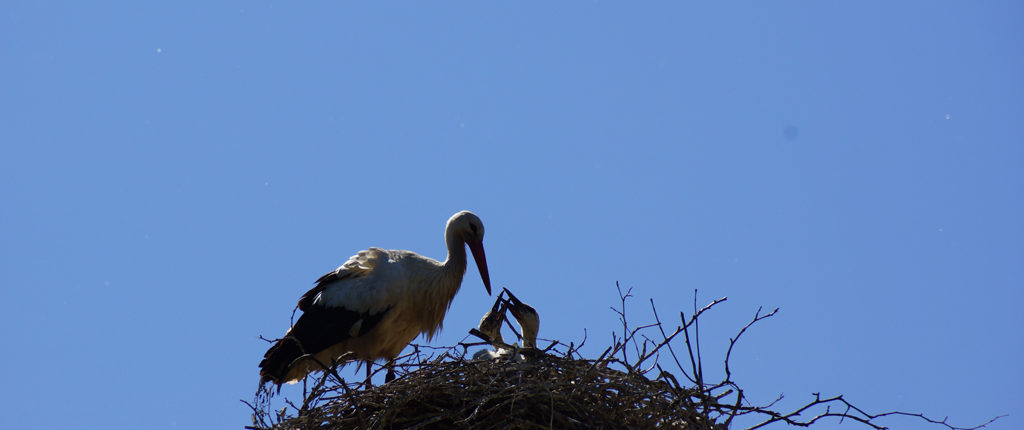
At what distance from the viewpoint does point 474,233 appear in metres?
6.20

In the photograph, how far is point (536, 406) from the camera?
4012mm

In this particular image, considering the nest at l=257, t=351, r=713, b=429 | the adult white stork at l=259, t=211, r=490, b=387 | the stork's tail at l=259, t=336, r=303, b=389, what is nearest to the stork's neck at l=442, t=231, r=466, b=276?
the adult white stork at l=259, t=211, r=490, b=387

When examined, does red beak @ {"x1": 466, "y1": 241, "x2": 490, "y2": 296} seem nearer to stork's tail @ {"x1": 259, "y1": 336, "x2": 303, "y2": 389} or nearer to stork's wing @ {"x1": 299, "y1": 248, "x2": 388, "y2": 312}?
stork's wing @ {"x1": 299, "y1": 248, "x2": 388, "y2": 312}

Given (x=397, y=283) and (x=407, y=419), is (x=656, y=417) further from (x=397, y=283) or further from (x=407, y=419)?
(x=397, y=283)

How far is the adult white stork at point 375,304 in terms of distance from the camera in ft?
19.5

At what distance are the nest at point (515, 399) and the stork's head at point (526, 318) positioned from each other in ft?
4.23

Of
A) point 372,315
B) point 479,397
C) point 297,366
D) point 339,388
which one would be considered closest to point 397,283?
point 372,315

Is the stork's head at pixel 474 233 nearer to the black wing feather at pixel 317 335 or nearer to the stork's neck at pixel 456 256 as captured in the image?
the stork's neck at pixel 456 256

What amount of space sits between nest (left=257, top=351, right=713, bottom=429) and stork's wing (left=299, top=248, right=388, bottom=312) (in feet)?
5.89

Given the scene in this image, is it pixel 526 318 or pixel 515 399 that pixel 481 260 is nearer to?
pixel 526 318

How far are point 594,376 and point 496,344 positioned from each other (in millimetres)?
397

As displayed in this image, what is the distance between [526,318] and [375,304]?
79 centimetres


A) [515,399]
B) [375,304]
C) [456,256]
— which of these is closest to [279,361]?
[375,304]

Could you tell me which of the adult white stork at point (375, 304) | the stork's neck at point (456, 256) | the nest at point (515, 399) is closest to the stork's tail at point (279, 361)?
the adult white stork at point (375, 304)
